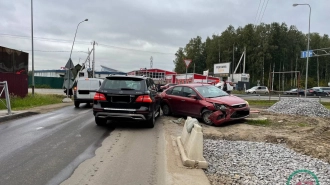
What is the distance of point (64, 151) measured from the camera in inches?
255

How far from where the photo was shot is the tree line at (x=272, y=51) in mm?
76250

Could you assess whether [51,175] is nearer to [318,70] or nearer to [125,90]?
[125,90]

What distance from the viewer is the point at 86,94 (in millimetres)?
17281

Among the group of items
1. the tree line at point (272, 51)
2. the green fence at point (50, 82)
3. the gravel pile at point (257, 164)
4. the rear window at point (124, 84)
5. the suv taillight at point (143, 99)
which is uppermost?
the tree line at point (272, 51)

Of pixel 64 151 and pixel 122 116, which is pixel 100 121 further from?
pixel 64 151

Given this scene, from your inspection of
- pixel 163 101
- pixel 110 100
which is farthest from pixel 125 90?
pixel 163 101

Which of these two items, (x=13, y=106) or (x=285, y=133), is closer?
(x=285, y=133)

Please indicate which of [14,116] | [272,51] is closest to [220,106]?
[14,116]

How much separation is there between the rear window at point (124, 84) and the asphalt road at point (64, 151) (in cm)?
132

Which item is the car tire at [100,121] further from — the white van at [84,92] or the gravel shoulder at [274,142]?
the white van at [84,92]

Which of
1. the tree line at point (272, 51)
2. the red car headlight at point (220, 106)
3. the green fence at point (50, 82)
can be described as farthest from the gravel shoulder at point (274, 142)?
the tree line at point (272, 51)

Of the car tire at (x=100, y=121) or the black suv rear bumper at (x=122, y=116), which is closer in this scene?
the black suv rear bumper at (x=122, y=116)

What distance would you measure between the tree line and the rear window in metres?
66.1

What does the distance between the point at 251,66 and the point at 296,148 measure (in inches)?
2907
